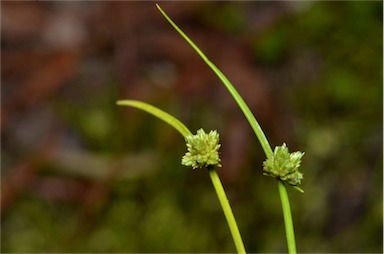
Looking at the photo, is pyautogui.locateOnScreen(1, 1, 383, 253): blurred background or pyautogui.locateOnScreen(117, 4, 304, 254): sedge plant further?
pyautogui.locateOnScreen(1, 1, 383, 253): blurred background

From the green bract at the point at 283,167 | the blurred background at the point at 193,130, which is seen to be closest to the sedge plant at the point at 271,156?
the green bract at the point at 283,167

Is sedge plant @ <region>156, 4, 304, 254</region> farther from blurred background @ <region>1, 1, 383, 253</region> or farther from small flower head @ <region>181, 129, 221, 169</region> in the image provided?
blurred background @ <region>1, 1, 383, 253</region>

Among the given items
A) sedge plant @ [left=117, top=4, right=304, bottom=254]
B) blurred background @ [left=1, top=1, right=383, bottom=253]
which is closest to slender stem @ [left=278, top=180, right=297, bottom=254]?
sedge plant @ [left=117, top=4, right=304, bottom=254]

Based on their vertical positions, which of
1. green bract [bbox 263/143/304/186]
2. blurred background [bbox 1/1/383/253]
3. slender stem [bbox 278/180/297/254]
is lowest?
slender stem [bbox 278/180/297/254]

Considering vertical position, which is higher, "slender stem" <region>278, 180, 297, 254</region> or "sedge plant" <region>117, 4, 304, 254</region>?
"sedge plant" <region>117, 4, 304, 254</region>

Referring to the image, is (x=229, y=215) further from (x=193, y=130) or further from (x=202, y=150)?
(x=193, y=130)

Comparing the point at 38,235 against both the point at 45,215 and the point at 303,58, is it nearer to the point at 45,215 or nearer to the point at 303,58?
the point at 45,215
